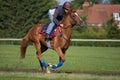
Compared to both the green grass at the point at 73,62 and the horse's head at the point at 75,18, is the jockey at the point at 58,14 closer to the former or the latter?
the horse's head at the point at 75,18

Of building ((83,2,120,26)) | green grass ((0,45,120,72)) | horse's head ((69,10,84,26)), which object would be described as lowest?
building ((83,2,120,26))

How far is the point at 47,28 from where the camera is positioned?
15797 millimetres

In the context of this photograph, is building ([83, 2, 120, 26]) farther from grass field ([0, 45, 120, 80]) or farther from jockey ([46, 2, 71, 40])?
jockey ([46, 2, 71, 40])

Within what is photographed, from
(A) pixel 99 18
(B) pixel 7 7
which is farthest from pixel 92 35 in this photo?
(A) pixel 99 18

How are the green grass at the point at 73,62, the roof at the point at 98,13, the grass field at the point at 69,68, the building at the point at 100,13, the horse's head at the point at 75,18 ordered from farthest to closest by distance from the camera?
the roof at the point at 98,13 < the building at the point at 100,13 < the green grass at the point at 73,62 < the horse's head at the point at 75,18 < the grass field at the point at 69,68

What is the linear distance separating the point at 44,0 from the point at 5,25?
8743mm

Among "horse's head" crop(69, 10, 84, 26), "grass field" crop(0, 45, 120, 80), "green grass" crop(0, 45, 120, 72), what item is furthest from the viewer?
"green grass" crop(0, 45, 120, 72)

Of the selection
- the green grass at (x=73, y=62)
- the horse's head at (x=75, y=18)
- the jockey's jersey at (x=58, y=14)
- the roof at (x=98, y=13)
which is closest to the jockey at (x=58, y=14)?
the jockey's jersey at (x=58, y=14)

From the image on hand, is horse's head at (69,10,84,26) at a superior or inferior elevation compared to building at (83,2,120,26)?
superior

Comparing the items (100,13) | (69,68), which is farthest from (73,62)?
(100,13)

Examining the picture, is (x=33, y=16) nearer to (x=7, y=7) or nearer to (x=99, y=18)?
(x=7, y=7)

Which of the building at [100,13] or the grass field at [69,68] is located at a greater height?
the grass field at [69,68]

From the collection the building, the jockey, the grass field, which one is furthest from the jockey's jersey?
the building

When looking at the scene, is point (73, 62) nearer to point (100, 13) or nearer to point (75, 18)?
point (75, 18)
